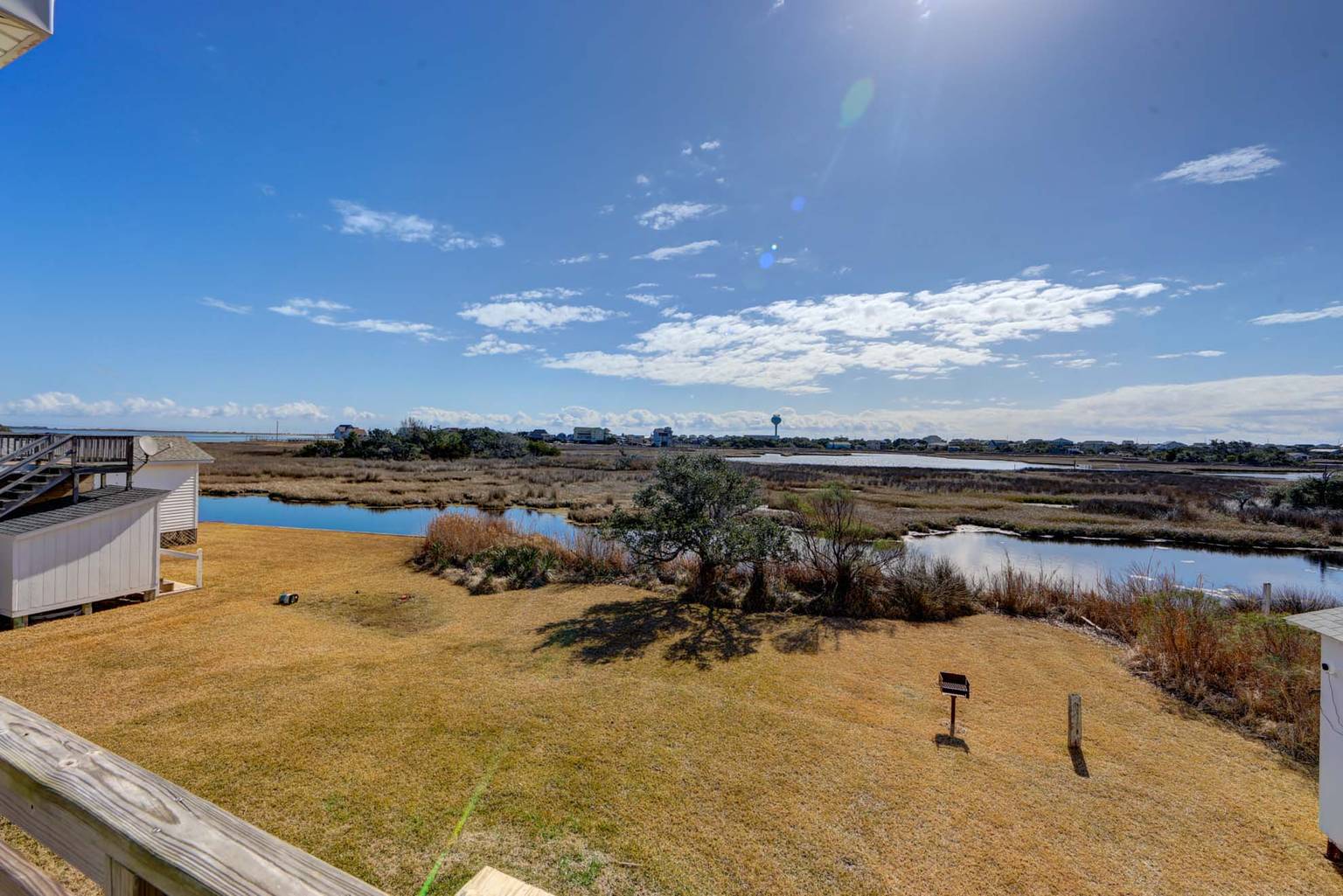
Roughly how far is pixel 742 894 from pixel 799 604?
24.4 ft

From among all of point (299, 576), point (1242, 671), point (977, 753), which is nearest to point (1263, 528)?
point (1242, 671)

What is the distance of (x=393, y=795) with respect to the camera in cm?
430

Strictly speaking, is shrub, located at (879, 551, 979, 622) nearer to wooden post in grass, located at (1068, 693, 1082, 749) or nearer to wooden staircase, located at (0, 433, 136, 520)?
wooden post in grass, located at (1068, 693, 1082, 749)

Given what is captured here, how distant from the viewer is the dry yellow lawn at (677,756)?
12.8 ft

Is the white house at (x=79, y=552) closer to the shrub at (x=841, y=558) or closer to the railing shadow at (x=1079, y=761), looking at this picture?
the shrub at (x=841, y=558)

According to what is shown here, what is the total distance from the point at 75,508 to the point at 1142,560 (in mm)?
28032

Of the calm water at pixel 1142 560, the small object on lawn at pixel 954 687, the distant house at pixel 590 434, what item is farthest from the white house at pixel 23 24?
the distant house at pixel 590 434

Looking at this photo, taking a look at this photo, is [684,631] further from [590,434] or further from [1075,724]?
[590,434]

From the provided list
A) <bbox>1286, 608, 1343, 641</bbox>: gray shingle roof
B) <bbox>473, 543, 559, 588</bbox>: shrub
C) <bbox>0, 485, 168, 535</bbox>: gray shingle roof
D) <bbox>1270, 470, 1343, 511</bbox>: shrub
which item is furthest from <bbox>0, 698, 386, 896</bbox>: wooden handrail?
<bbox>1270, 470, 1343, 511</bbox>: shrub

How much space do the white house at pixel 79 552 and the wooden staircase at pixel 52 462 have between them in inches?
11.6

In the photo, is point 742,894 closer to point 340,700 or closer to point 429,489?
point 340,700

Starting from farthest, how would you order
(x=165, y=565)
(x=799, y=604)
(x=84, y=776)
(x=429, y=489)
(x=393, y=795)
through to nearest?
(x=429, y=489)
(x=165, y=565)
(x=799, y=604)
(x=393, y=795)
(x=84, y=776)

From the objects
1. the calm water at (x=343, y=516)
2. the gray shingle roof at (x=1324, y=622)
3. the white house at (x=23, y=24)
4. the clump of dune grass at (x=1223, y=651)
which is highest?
the white house at (x=23, y=24)

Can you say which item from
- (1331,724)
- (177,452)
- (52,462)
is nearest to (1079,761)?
(1331,724)
